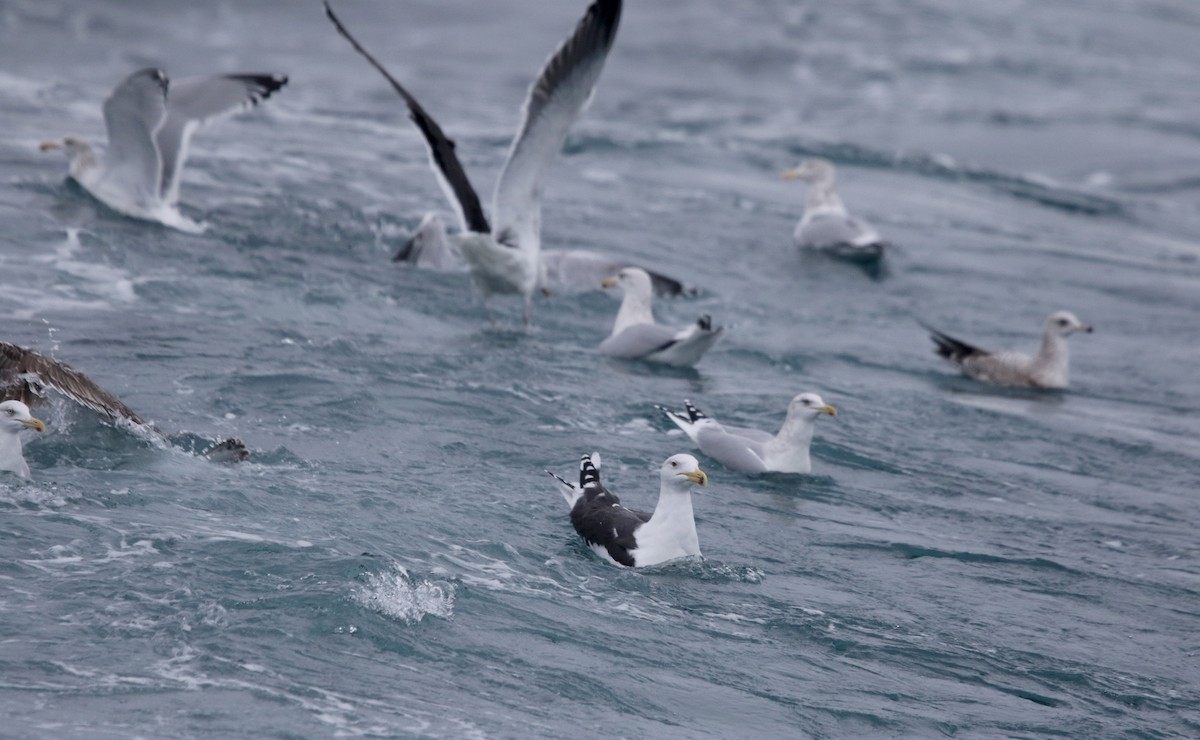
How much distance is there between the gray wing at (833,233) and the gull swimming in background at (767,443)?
7489 mm

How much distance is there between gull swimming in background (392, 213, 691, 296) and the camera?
14.9 meters

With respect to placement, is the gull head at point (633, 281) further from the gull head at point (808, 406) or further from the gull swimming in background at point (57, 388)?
the gull swimming in background at point (57, 388)

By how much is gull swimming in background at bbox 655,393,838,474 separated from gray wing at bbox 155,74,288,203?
7.16 meters

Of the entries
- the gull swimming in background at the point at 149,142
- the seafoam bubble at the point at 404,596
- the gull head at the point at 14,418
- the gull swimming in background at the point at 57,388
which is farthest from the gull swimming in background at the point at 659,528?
the gull swimming in background at the point at 149,142

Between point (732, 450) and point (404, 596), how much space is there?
11.6 ft

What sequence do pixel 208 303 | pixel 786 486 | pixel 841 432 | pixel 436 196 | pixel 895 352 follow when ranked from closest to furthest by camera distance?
pixel 786 486 → pixel 841 432 → pixel 208 303 → pixel 895 352 → pixel 436 196

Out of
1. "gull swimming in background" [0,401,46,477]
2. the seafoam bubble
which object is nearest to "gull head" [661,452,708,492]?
the seafoam bubble

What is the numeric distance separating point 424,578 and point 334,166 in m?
12.1

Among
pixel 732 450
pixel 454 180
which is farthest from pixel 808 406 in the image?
pixel 454 180

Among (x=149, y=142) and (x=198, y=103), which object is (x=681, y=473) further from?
(x=198, y=103)

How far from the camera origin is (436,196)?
18641mm

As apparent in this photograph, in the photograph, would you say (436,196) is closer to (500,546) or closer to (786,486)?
Answer: (786,486)

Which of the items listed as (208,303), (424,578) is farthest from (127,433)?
(208,303)

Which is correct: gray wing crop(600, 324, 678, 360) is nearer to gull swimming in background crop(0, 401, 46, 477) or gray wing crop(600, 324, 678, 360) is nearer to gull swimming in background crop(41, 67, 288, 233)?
gull swimming in background crop(41, 67, 288, 233)
